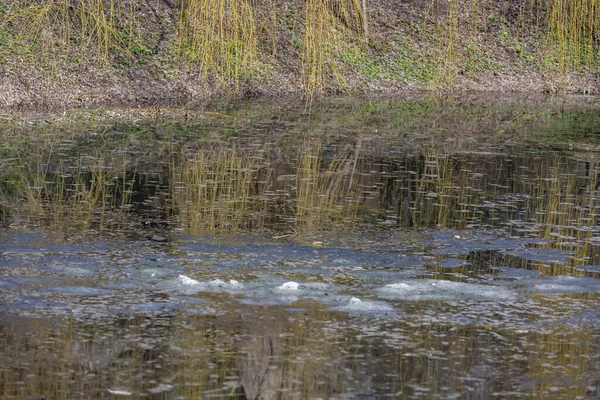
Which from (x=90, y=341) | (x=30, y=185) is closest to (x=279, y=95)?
Result: (x=30, y=185)

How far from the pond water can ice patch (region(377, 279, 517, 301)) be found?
22 millimetres

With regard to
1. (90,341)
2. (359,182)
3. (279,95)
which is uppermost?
(279,95)

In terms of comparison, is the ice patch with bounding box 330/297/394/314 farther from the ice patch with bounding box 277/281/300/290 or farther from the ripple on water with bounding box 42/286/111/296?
the ripple on water with bounding box 42/286/111/296

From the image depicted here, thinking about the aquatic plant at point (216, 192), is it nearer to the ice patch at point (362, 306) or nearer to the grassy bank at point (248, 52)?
the grassy bank at point (248, 52)

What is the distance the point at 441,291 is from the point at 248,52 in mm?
7254

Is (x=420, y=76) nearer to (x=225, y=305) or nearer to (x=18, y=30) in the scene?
(x=18, y=30)

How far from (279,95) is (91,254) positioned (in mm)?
15364

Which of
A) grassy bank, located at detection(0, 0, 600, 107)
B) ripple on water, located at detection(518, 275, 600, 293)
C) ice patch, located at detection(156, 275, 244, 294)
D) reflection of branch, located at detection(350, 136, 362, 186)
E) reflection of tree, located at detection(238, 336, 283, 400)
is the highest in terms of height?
grassy bank, located at detection(0, 0, 600, 107)

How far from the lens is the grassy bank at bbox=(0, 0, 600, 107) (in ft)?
56.3

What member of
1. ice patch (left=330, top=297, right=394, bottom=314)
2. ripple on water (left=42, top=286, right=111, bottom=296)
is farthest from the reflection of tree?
ripple on water (left=42, top=286, right=111, bottom=296)

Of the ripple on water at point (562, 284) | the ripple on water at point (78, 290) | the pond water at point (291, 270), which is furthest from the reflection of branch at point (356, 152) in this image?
the ripple on water at point (78, 290)

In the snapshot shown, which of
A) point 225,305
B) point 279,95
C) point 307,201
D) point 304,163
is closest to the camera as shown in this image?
point 225,305

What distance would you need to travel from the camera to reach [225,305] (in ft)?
20.9

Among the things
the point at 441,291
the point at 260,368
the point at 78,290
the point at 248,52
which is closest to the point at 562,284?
the point at 441,291
